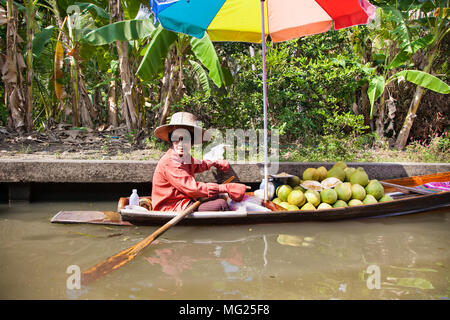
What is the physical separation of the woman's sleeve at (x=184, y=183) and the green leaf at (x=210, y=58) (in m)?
2.06

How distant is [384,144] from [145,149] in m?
4.78

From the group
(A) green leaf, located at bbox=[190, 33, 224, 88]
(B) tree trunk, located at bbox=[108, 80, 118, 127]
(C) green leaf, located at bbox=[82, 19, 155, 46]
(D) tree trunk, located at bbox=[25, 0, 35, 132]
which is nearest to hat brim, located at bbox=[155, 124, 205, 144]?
(A) green leaf, located at bbox=[190, 33, 224, 88]

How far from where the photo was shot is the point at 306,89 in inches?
234

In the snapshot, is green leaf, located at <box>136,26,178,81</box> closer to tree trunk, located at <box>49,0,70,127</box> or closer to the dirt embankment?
the dirt embankment

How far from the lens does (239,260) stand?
2.86 meters

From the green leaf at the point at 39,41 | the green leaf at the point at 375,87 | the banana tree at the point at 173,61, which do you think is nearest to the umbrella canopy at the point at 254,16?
the banana tree at the point at 173,61

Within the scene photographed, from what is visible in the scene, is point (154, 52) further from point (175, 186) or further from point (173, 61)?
point (175, 186)

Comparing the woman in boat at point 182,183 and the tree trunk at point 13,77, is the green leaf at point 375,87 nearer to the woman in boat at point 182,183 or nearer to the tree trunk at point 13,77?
the woman in boat at point 182,183

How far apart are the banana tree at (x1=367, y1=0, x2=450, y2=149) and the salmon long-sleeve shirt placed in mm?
4156

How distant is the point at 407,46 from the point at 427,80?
0.70 meters

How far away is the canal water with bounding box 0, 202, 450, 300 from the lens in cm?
232

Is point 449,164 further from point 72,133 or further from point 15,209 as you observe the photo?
point 72,133

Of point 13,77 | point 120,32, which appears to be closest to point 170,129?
point 120,32

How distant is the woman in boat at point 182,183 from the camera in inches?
136
